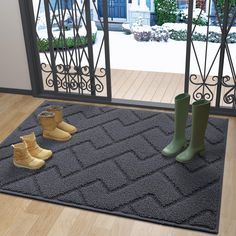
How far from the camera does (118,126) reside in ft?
8.57

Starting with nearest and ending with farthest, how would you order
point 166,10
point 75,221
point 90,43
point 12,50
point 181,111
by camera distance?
point 75,221 → point 181,111 → point 90,43 → point 12,50 → point 166,10

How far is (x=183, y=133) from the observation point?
2256mm

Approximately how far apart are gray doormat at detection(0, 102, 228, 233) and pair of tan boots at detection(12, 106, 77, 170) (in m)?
0.04

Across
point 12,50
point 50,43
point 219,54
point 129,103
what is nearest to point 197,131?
point 219,54

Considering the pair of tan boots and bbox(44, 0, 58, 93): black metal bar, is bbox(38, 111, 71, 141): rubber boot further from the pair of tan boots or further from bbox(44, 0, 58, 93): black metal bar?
bbox(44, 0, 58, 93): black metal bar

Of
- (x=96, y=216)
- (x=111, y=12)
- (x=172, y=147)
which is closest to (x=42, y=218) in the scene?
(x=96, y=216)

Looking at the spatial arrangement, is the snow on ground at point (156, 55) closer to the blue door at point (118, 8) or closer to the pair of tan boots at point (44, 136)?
the blue door at point (118, 8)

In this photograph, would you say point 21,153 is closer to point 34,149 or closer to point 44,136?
point 34,149

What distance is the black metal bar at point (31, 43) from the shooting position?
9.23ft

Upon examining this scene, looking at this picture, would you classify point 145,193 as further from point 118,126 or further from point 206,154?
point 118,126

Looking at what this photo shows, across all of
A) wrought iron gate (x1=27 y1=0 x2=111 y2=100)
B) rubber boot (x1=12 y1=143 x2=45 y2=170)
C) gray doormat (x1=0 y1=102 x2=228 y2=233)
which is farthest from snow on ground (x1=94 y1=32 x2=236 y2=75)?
rubber boot (x1=12 y1=143 x2=45 y2=170)

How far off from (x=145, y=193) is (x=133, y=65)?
88.1 inches

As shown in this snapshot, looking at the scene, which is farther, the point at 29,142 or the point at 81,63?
the point at 81,63

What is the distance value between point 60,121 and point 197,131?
943 mm
